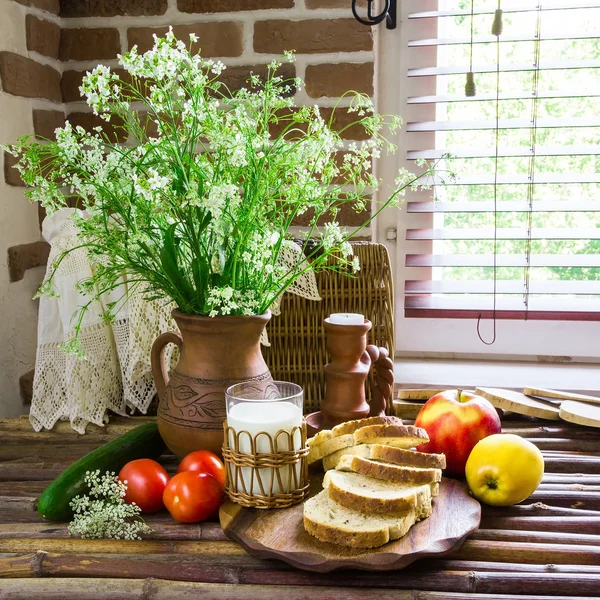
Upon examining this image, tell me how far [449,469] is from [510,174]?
0.85 m

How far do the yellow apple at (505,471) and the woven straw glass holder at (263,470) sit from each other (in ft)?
0.80

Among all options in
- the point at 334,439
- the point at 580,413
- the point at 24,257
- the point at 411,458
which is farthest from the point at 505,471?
the point at 24,257

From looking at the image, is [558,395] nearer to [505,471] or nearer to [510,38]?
[505,471]

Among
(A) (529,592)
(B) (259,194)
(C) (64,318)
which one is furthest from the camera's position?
(C) (64,318)

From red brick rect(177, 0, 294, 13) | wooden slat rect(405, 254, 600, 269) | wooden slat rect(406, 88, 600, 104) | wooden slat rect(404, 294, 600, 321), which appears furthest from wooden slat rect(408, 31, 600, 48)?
wooden slat rect(404, 294, 600, 321)

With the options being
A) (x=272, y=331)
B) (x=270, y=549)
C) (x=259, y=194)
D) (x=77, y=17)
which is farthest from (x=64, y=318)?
(x=77, y=17)

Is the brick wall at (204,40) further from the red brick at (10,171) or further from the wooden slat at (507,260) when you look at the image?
the wooden slat at (507,260)

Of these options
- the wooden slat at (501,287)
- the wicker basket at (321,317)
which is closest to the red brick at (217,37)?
the wicker basket at (321,317)

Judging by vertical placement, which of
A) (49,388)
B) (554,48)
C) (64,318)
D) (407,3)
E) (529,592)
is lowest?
(529,592)

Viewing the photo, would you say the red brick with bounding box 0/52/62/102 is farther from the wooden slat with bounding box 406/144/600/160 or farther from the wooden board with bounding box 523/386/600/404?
the wooden board with bounding box 523/386/600/404

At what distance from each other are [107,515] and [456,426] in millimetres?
524

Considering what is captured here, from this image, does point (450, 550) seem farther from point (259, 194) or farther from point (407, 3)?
point (407, 3)

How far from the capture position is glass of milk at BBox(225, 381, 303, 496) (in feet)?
3.09

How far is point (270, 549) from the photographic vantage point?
2.72 ft
